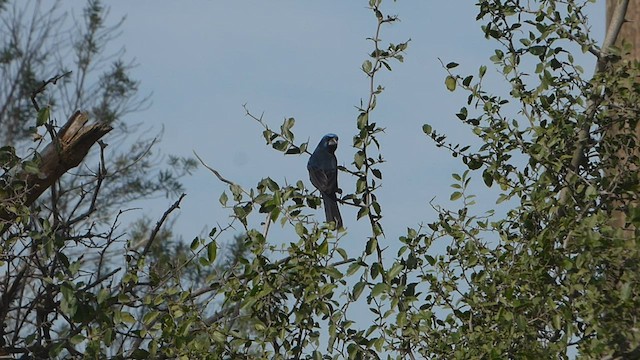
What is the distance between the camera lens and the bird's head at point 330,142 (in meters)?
7.34

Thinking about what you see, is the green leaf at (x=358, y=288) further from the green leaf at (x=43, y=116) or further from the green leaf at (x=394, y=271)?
the green leaf at (x=43, y=116)


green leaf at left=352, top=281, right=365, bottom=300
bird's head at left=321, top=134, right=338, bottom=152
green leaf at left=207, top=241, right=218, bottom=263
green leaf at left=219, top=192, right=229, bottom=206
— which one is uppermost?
bird's head at left=321, top=134, right=338, bottom=152

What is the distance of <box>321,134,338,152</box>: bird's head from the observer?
7.34 m

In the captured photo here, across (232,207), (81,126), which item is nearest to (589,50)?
(232,207)

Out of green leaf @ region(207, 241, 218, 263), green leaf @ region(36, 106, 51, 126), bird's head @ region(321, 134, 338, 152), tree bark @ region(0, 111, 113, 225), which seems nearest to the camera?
green leaf @ region(207, 241, 218, 263)

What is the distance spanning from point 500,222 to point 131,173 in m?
15.6

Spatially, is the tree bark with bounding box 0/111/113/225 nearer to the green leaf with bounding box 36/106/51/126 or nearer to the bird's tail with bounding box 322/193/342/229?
the green leaf with bounding box 36/106/51/126

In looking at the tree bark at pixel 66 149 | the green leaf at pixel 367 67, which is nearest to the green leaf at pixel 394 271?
the green leaf at pixel 367 67

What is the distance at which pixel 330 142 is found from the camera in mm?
7430

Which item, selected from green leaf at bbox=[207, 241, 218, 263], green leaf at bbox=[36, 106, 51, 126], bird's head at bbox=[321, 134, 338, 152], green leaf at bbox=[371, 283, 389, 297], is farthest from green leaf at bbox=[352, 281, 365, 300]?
bird's head at bbox=[321, 134, 338, 152]

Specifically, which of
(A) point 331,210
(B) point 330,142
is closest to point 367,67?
(A) point 331,210

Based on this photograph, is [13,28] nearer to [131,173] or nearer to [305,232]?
[131,173]

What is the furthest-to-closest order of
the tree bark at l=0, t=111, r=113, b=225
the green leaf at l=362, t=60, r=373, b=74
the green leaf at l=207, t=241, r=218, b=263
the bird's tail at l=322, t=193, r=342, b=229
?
the tree bark at l=0, t=111, r=113, b=225 → the bird's tail at l=322, t=193, r=342, b=229 → the green leaf at l=362, t=60, r=373, b=74 → the green leaf at l=207, t=241, r=218, b=263

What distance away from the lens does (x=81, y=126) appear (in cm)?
620
